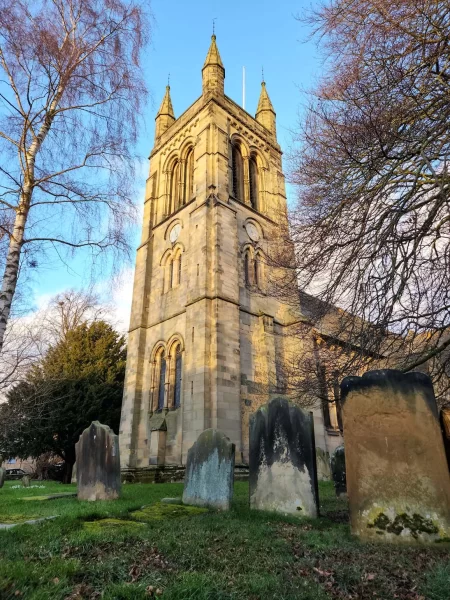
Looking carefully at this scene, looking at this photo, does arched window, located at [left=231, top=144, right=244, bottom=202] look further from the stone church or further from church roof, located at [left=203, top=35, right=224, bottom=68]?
church roof, located at [left=203, top=35, right=224, bottom=68]

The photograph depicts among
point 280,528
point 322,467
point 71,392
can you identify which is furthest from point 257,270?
point 280,528

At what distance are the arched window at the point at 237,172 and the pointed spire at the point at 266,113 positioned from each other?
4.62 metres

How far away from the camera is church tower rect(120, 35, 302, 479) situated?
13.9 metres

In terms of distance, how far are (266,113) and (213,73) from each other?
16.6 ft

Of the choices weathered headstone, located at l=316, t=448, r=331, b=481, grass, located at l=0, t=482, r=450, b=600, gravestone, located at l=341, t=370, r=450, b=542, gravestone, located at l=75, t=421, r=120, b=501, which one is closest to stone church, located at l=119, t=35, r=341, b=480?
weathered headstone, located at l=316, t=448, r=331, b=481

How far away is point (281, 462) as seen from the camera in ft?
19.5

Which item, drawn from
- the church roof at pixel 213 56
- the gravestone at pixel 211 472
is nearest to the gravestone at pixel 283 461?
the gravestone at pixel 211 472

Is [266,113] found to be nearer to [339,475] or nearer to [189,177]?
[189,177]

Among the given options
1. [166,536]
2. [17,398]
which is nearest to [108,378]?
[17,398]

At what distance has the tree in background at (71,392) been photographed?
18.8 metres

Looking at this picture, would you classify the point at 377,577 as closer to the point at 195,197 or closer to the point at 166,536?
the point at 166,536

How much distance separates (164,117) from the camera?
83.5ft

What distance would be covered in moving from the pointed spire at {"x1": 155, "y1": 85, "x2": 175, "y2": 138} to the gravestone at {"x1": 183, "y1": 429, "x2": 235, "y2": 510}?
22.4 meters

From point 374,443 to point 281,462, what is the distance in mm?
1797
